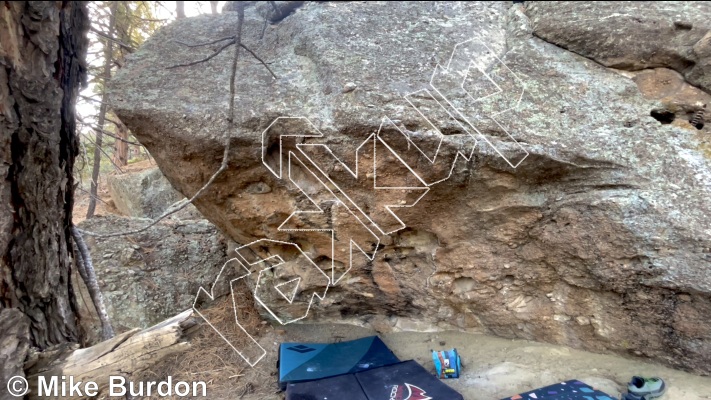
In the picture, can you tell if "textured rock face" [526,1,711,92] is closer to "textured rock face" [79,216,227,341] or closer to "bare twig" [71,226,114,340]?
"bare twig" [71,226,114,340]

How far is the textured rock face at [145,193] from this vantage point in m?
4.74

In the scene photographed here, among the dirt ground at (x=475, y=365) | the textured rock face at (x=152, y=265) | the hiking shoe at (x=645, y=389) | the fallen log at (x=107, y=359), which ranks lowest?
the dirt ground at (x=475, y=365)

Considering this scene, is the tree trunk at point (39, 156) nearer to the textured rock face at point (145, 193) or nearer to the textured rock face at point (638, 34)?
the textured rock face at point (638, 34)

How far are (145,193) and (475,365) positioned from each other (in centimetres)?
382

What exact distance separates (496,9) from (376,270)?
5.61 ft

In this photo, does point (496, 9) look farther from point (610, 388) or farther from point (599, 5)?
point (610, 388)

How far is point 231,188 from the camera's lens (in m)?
2.42

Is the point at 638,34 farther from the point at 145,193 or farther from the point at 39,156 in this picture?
the point at 145,193

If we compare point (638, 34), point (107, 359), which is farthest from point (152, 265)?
point (638, 34)

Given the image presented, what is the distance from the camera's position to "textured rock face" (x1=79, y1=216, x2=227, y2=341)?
9.78ft

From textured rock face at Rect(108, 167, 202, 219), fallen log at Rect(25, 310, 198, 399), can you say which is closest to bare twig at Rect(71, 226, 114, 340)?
fallen log at Rect(25, 310, 198, 399)

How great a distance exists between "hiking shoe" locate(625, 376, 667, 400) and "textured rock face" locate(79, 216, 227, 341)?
105 inches

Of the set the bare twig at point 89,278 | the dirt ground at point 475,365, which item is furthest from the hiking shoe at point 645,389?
the bare twig at point 89,278

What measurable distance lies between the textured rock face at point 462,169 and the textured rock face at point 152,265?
2.84 feet
